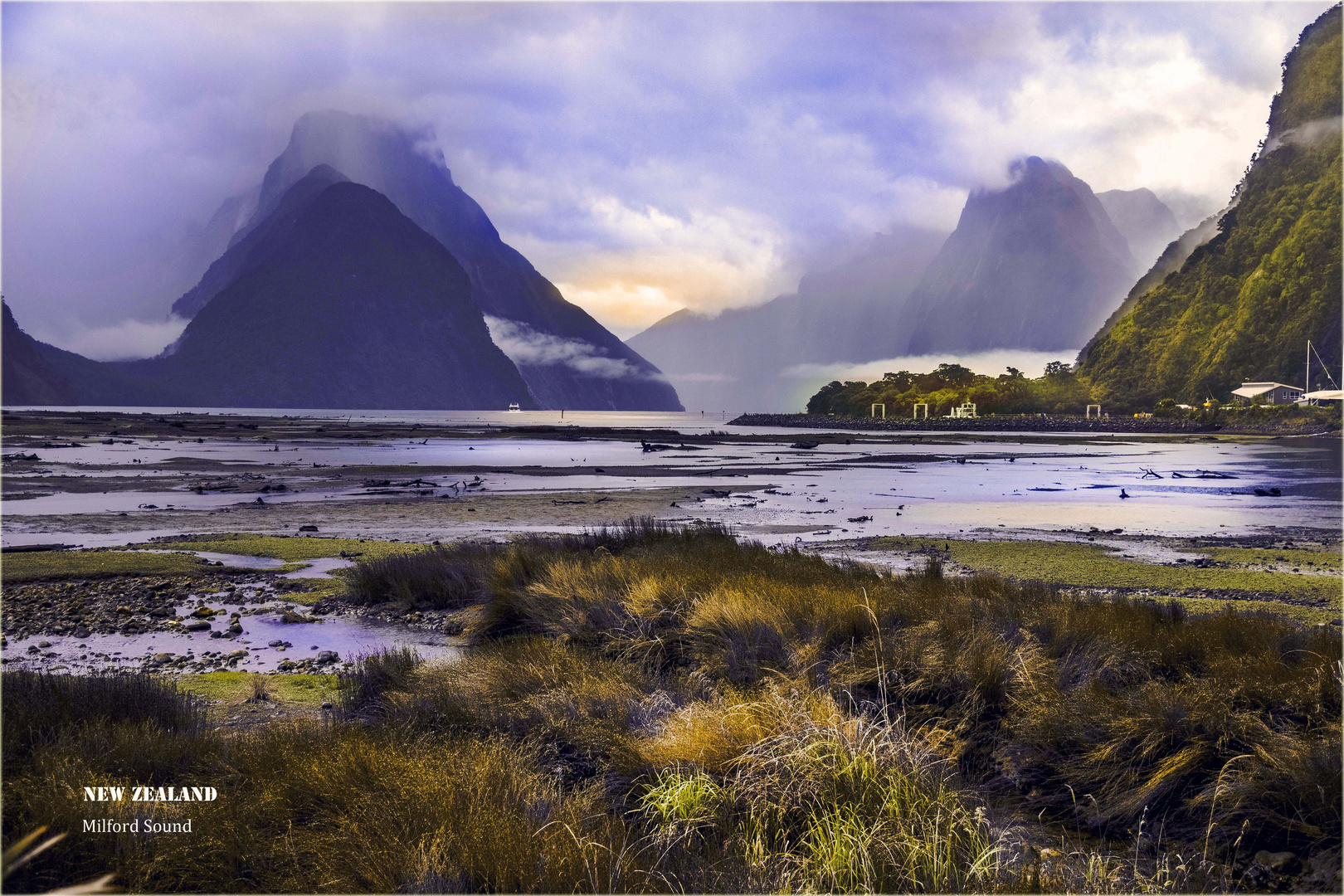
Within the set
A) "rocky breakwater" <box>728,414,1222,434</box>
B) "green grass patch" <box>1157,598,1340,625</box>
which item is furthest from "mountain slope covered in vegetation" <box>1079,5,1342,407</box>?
"green grass patch" <box>1157,598,1340,625</box>

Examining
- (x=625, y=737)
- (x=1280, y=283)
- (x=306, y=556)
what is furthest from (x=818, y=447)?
(x=1280, y=283)

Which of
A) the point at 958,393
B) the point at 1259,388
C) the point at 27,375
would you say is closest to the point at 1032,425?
the point at 1259,388

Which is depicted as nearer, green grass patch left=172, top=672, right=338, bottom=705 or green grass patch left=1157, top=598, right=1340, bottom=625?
green grass patch left=172, top=672, right=338, bottom=705

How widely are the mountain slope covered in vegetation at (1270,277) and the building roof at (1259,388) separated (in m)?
2.98

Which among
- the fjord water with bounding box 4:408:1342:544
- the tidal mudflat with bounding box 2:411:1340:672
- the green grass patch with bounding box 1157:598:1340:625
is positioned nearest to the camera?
the green grass patch with bounding box 1157:598:1340:625

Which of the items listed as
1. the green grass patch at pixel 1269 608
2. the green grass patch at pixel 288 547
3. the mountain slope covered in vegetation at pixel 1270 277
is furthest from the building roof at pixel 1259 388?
the green grass patch at pixel 288 547

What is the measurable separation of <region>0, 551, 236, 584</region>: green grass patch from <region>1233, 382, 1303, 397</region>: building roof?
118m

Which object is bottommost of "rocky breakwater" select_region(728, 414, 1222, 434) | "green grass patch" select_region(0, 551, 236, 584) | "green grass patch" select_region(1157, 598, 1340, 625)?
"green grass patch" select_region(1157, 598, 1340, 625)

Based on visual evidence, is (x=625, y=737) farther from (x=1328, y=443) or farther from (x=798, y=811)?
(x=1328, y=443)

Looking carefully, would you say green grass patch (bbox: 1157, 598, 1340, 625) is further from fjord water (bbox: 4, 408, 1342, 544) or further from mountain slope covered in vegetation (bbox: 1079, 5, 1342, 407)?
mountain slope covered in vegetation (bbox: 1079, 5, 1342, 407)

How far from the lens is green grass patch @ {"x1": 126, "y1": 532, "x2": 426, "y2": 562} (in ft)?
46.7

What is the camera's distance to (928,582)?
28.7ft

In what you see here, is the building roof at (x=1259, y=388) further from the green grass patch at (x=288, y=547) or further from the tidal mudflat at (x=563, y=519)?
the green grass patch at (x=288, y=547)

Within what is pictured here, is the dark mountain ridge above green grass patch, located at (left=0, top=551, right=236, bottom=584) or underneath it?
above
